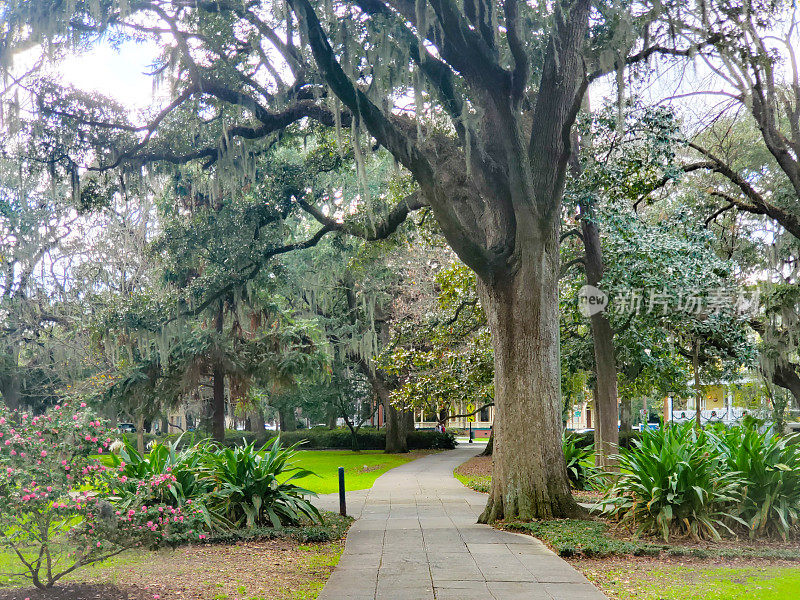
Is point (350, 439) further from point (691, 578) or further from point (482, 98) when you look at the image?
point (691, 578)

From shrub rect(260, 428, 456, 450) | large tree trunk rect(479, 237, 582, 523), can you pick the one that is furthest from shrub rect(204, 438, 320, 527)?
shrub rect(260, 428, 456, 450)

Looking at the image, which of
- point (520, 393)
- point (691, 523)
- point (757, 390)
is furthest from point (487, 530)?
point (757, 390)

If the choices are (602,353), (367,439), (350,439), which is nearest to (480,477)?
(602,353)

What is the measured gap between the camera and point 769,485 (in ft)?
29.2

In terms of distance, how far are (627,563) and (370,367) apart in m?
24.0

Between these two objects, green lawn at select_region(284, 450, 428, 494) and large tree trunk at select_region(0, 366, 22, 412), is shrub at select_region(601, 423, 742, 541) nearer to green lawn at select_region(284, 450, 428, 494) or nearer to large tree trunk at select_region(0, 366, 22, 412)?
green lawn at select_region(284, 450, 428, 494)

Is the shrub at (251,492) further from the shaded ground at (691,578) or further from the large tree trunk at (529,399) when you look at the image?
the shaded ground at (691,578)

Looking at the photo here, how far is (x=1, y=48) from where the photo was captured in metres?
10.2

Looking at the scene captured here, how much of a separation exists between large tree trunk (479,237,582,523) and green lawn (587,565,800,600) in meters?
2.71

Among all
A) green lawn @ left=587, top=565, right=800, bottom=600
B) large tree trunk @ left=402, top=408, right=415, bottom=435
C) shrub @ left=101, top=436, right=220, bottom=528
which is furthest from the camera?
large tree trunk @ left=402, top=408, right=415, bottom=435

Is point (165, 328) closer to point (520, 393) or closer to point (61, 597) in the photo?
point (520, 393)

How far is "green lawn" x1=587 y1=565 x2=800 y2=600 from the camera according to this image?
20.4 ft

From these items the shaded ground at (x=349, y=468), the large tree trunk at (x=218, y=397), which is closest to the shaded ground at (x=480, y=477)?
the shaded ground at (x=349, y=468)

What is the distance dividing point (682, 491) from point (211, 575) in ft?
18.9
